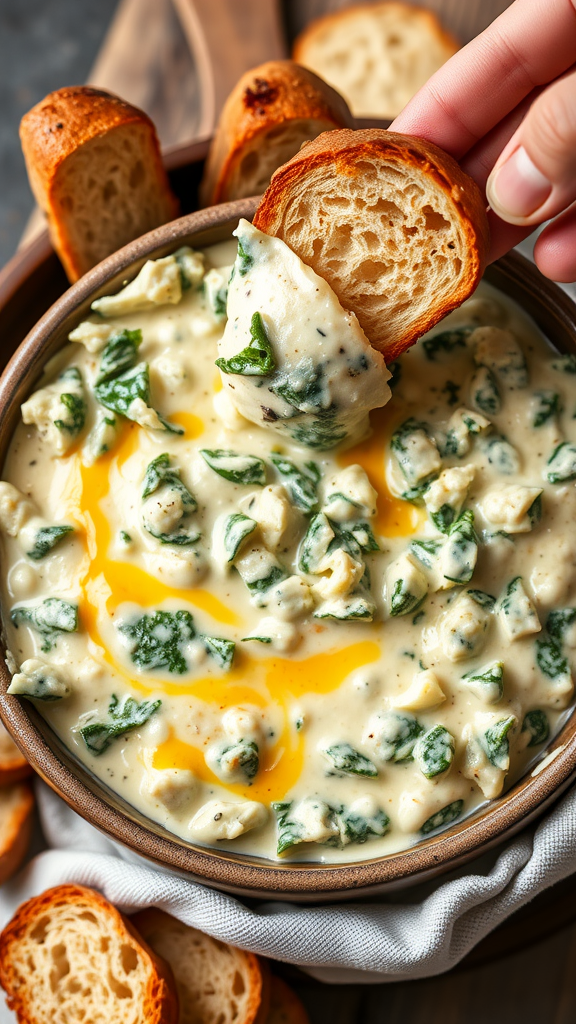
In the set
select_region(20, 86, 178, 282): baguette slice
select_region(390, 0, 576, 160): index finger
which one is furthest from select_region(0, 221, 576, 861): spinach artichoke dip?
select_region(390, 0, 576, 160): index finger

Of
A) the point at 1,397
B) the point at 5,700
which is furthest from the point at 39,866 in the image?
the point at 1,397

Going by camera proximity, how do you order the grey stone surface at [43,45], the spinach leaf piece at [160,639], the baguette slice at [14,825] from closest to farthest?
the spinach leaf piece at [160,639]
the baguette slice at [14,825]
the grey stone surface at [43,45]

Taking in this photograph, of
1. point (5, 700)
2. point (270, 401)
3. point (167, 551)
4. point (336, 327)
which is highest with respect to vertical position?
point (336, 327)

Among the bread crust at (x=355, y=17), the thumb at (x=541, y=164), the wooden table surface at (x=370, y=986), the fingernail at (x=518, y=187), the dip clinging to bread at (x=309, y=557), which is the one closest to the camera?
the thumb at (x=541, y=164)

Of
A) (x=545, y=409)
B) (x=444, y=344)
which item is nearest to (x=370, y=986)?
(x=545, y=409)

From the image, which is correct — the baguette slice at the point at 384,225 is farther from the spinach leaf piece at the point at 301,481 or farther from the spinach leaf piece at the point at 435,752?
the spinach leaf piece at the point at 435,752

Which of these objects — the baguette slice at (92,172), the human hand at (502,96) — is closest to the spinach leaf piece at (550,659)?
the human hand at (502,96)

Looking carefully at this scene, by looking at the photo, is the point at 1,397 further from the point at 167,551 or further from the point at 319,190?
the point at 319,190
